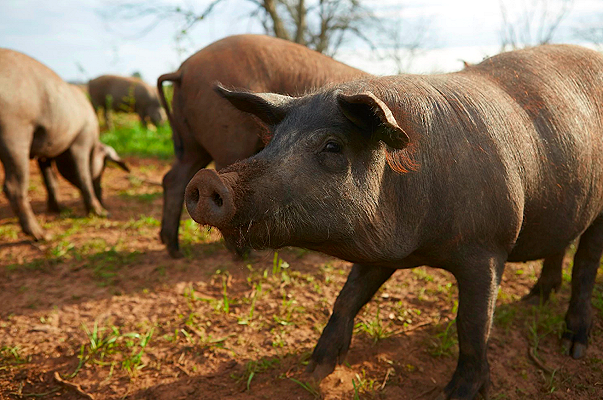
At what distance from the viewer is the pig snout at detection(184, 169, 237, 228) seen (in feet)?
5.50

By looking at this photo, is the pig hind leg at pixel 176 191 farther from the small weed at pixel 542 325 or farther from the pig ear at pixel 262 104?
the small weed at pixel 542 325

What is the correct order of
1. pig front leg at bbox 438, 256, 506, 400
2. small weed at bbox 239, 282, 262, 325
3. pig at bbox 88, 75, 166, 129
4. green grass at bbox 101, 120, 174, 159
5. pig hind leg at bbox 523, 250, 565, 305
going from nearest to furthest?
pig front leg at bbox 438, 256, 506, 400 → small weed at bbox 239, 282, 262, 325 → pig hind leg at bbox 523, 250, 565, 305 → green grass at bbox 101, 120, 174, 159 → pig at bbox 88, 75, 166, 129

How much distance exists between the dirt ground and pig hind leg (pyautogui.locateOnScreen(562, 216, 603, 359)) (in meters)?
0.09

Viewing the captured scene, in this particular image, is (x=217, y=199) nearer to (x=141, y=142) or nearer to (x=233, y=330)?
(x=233, y=330)

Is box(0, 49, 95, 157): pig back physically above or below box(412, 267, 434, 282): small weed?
above

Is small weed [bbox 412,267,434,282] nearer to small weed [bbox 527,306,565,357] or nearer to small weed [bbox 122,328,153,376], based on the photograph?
small weed [bbox 527,306,565,357]

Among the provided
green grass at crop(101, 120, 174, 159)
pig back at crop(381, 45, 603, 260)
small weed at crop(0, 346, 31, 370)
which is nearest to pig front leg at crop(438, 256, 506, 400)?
pig back at crop(381, 45, 603, 260)

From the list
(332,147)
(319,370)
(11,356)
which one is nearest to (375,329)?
(319,370)

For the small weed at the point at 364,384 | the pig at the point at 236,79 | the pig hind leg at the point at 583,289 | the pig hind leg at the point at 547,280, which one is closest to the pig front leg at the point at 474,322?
the small weed at the point at 364,384

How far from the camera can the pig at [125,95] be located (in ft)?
50.6

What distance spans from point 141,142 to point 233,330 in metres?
8.46

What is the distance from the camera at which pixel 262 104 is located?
2.14 m

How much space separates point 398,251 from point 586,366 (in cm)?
179

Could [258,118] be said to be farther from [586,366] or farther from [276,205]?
[586,366]
